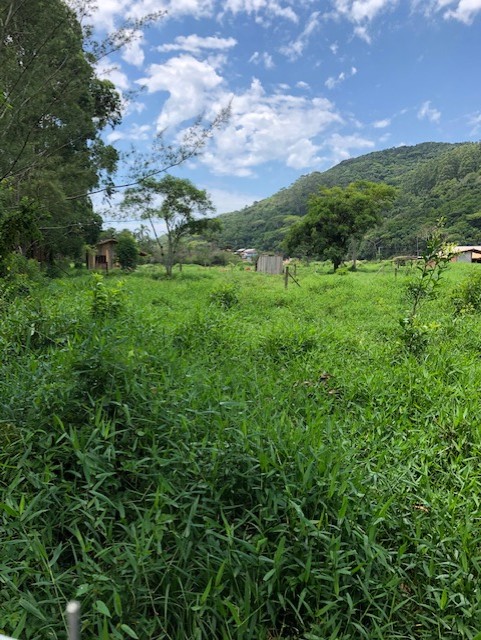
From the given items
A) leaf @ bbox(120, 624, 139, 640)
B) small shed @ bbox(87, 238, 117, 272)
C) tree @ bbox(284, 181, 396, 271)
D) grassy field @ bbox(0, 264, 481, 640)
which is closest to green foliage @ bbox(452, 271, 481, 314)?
grassy field @ bbox(0, 264, 481, 640)

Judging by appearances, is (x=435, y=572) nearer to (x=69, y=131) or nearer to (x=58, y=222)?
(x=69, y=131)

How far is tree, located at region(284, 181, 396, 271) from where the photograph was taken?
24.4 m

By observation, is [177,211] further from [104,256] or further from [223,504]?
[223,504]

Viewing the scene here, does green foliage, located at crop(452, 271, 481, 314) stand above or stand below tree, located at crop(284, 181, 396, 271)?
below

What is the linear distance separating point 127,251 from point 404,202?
37.5 meters

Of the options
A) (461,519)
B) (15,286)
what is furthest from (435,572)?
(15,286)

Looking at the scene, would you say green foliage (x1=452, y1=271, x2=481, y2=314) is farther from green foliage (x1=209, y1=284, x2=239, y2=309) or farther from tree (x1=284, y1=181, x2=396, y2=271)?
tree (x1=284, y1=181, x2=396, y2=271)

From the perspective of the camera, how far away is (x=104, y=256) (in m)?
27.6

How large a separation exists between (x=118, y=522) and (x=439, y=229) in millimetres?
4575

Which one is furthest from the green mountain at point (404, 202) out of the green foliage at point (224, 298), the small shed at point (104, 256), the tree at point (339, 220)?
the green foliage at point (224, 298)

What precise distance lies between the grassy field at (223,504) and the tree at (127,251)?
72.6 ft

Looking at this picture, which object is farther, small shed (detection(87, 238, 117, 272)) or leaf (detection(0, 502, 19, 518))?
small shed (detection(87, 238, 117, 272))

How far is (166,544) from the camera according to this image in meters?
1.70

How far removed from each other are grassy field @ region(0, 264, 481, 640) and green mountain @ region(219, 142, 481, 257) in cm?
2024
